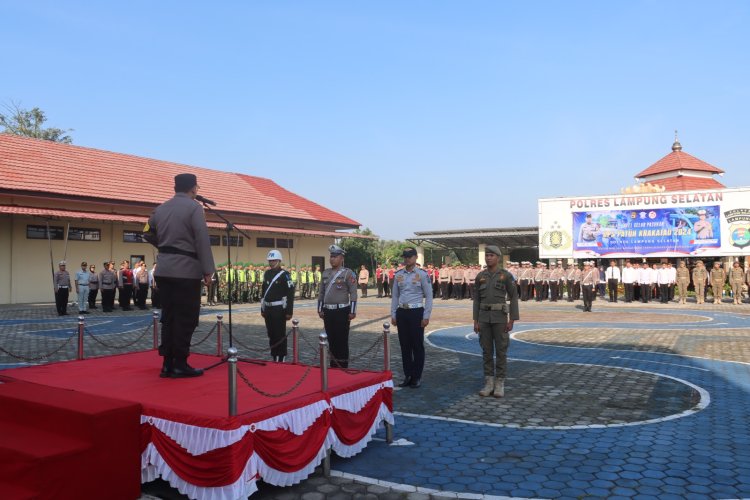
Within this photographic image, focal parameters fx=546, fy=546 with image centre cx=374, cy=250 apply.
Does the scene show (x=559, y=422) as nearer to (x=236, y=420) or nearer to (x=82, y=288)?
(x=236, y=420)

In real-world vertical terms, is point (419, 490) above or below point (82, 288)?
below

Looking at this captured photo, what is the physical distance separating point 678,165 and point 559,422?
120 ft

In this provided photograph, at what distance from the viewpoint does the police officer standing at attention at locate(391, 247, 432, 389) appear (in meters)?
7.82

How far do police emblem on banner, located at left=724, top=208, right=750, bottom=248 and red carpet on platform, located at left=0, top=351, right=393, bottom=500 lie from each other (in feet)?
89.5

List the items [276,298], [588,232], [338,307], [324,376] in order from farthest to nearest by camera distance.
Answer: [588,232] → [276,298] → [338,307] → [324,376]

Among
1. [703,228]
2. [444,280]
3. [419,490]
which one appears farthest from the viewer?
[444,280]

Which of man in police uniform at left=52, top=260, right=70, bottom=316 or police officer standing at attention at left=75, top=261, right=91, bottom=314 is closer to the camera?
man in police uniform at left=52, top=260, right=70, bottom=316

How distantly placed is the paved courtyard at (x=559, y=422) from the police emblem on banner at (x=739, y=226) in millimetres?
→ 16227

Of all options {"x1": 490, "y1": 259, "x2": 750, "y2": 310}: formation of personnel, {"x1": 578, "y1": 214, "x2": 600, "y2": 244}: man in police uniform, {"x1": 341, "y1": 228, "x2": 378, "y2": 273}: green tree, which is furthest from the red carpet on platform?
{"x1": 341, "y1": 228, "x2": 378, "y2": 273}: green tree

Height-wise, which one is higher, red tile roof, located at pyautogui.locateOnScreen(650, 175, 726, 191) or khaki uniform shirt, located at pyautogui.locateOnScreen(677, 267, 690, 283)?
red tile roof, located at pyautogui.locateOnScreen(650, 175, 726, 191)

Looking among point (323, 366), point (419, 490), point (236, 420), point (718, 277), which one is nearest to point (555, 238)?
point (718, 277)

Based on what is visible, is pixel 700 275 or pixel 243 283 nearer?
pixel 700 275

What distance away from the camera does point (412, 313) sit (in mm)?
7844

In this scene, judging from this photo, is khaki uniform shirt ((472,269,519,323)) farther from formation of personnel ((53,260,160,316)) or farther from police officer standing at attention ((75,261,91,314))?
police officer standing at attention ((75,261,91,314))
